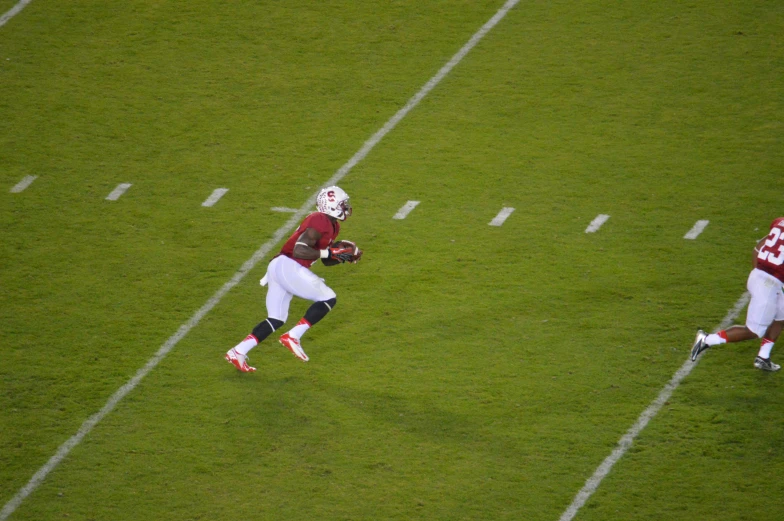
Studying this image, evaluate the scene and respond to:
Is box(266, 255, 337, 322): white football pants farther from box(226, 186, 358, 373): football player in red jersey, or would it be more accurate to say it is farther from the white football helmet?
the white football helmet

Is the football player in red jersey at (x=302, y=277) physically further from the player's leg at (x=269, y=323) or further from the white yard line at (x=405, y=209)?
the white yard line at (x=405, y=209)

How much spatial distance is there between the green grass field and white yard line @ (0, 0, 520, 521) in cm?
Answer: 7

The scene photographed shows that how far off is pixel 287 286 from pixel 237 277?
135 cm

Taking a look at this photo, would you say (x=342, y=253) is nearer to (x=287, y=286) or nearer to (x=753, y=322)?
(x=287, y=286)

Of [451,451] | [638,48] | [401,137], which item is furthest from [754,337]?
[638,48]

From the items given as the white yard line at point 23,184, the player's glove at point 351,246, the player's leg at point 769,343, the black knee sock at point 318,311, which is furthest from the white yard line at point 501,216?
the white yard line at point 23,184

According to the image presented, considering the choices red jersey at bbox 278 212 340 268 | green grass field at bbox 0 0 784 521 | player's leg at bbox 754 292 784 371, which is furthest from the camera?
red jersey at bbox 278 212 340 268

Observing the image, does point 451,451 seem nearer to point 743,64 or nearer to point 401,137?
point 401,137

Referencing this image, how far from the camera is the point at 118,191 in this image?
36.7 feet

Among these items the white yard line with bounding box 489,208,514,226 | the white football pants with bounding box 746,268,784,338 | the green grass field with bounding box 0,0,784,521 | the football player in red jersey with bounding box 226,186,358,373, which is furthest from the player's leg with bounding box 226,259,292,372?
the white football pants with bounding box 746,268,784,338

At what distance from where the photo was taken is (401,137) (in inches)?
476

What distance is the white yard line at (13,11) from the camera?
1432 centimetres

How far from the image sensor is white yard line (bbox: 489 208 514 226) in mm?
10680

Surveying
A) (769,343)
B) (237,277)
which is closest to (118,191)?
(237,277)
